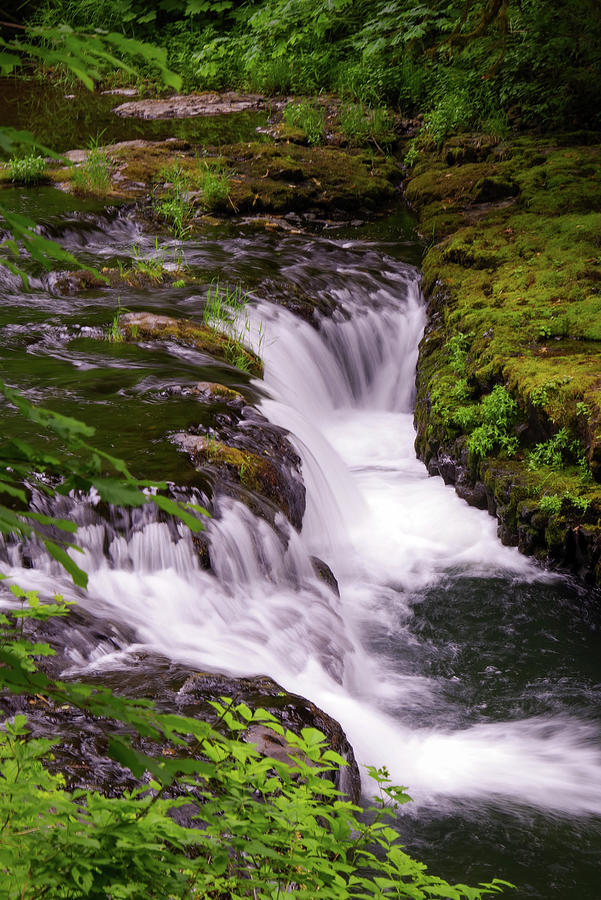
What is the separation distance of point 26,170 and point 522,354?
285 inches

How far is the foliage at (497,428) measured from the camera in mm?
6262

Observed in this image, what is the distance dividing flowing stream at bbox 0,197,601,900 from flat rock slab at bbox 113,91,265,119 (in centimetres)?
862

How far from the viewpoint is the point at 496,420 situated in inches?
251

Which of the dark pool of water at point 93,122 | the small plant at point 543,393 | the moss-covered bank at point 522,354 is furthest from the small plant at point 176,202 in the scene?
the small plant at point 543,393

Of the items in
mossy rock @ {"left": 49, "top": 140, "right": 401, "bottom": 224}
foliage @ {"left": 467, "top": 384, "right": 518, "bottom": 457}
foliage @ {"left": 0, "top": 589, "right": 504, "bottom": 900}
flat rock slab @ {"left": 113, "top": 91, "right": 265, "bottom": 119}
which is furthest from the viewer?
flat rock slab @ {"left": 113, "top": 91, "right": 265, "bottom": 119}

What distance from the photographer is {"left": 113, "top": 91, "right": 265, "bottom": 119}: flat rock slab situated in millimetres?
15461

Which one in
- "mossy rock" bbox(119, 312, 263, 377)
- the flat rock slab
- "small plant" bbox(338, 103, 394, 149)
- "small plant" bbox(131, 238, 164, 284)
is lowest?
"mossy rock" bbox(119, 312, 263, 377)

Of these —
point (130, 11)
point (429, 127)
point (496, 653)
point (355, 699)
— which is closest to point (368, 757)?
point (355, 699)

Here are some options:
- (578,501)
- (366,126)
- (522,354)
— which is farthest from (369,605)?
(366,126)

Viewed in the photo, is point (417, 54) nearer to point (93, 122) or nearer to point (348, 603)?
point (93, 122)

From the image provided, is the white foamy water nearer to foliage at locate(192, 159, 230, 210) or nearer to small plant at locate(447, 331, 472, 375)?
small plant at locate(447, 331, 472, 375)

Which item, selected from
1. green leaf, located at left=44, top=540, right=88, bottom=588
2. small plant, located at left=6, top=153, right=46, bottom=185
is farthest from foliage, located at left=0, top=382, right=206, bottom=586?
small plant, located at left=6, top=153, right=46, bottom=185

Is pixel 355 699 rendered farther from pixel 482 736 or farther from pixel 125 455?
pixel 125 455

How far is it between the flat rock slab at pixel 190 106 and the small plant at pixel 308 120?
177cm
